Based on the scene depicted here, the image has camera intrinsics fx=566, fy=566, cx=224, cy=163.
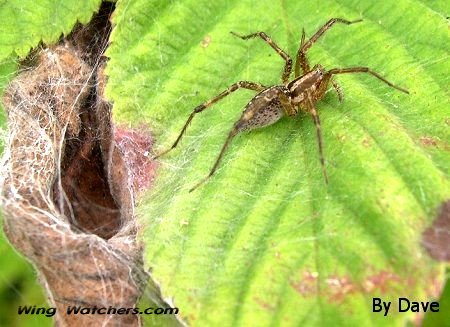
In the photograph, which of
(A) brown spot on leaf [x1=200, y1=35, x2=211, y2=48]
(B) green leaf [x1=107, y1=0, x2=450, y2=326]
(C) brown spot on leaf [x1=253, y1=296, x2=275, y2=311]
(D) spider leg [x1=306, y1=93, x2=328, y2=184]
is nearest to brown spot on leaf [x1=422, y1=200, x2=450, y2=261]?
(B) green leaf [x1=107, y1=0, x2=450, y2=326]

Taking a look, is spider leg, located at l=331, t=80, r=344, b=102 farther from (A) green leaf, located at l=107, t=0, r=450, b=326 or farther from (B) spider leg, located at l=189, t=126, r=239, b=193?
(B) spider leg, located at l=189, t=126, r=239, b=193

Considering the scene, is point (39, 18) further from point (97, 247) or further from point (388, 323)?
point (388, 323)

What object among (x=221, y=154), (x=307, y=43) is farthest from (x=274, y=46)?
(x=221, y=154)

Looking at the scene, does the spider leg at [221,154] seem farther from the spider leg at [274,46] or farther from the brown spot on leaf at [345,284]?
the brown spot on leaf at [345,284]

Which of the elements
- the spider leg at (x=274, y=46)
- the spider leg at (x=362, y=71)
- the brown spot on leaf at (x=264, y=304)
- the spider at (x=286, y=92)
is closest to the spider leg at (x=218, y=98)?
the spider at (x=286, y=92)

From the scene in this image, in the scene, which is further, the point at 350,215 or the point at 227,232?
the point at 227,232

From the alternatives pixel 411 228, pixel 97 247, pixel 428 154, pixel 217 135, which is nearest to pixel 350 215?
pixel 411 228

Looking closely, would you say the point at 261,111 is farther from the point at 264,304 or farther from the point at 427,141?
the point at 264,304
